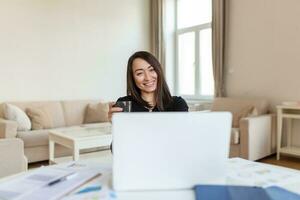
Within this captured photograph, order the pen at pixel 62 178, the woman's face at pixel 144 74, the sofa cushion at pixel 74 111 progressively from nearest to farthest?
the pen at pixel 62 178, the woman's face at pixel 144 74, the sofa cushion at pixel 74 111

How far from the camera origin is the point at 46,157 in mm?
3826

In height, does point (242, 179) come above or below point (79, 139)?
above

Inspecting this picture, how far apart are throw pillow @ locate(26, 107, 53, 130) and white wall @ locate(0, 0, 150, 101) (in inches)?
19.1

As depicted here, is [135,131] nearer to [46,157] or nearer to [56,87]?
[46,157]

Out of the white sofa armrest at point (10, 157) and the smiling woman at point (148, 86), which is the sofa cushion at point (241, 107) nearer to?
the smiling woman at point (148, 86)

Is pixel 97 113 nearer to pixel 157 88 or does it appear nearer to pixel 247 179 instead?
pixel 157 88

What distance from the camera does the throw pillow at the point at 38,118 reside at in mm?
4006

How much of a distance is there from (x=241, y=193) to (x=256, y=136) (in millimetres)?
2913

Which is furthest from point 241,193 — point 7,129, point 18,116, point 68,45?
point 68,45

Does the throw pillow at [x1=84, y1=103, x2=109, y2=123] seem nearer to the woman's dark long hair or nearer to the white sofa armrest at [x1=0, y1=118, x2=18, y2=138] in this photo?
the white sofa armrest at [x1=0, y1=118, x2=18, y2=138]

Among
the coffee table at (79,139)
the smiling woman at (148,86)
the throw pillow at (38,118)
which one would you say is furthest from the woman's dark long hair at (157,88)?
the throw pillow at (38,118)

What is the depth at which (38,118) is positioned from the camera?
4031 millimetres

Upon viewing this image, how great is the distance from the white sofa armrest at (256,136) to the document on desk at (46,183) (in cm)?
275

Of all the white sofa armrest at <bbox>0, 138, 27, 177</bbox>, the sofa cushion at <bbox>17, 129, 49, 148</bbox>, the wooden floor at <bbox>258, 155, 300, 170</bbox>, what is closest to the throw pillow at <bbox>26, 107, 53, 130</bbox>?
the sofa cushion at <bbox>17, 129, 49, 148</bbox>
